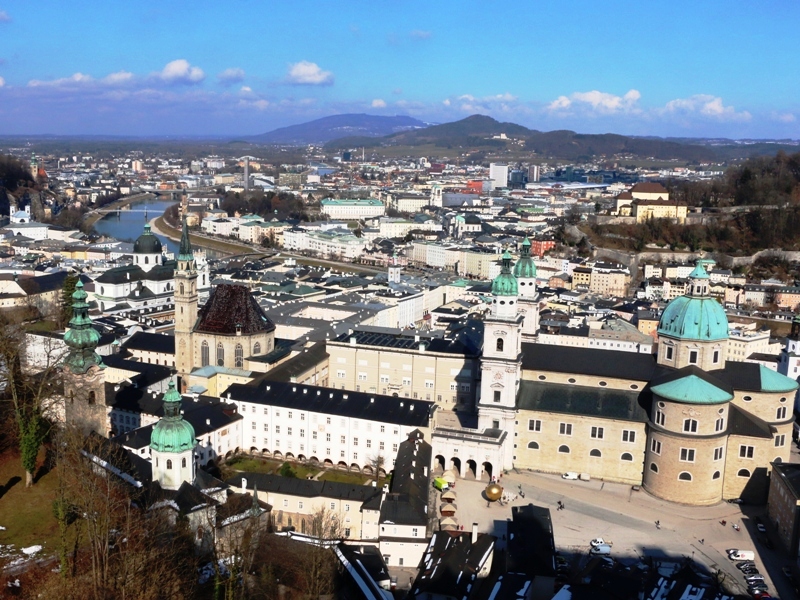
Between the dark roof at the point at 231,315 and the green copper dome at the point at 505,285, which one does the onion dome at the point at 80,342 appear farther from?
the green copper dome at the point at 505,285

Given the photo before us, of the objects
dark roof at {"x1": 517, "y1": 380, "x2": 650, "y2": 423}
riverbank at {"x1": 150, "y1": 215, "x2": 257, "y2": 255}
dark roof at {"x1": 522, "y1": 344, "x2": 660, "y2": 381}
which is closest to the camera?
dark roof at {"x1": 517, "y1": 380, "x2": 650, "y2": 423}

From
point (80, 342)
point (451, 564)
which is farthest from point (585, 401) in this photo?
point (80, 342)

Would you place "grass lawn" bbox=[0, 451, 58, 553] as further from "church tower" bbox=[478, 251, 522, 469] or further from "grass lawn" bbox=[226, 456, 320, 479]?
"church tower" bbox=[478, 251, 522, 469]

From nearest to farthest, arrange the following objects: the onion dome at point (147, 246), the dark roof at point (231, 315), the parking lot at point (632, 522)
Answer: the parking lot at point (632, 522), the dark roof at point (231, 315), the onion dome at point (147, 246)

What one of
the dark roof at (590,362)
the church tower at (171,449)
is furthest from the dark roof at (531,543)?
the church tower at (171,449)

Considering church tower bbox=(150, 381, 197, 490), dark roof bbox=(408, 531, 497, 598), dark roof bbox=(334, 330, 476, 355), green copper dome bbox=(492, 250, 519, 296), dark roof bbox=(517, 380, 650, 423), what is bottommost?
dark roof bbox=(408, 531, 497, 598)

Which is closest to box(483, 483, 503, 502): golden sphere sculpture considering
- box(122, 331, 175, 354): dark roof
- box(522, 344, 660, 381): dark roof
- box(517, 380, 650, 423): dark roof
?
box(517, 380, 650, 423): dark roof

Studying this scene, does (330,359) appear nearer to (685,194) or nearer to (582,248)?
(582,248)
